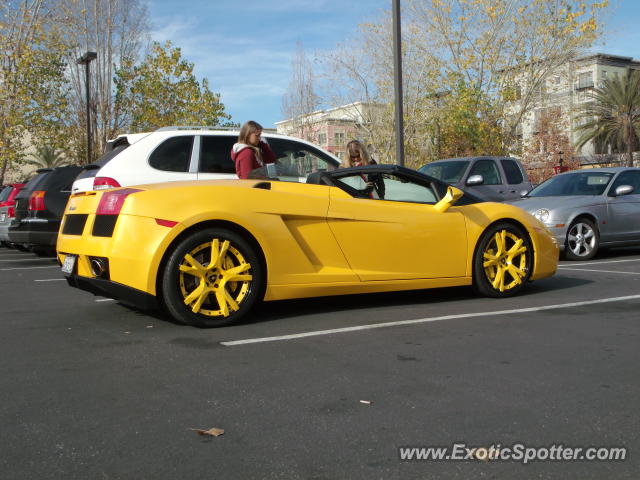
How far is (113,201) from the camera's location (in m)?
5.40

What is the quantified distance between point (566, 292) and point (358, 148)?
2958 millimetres

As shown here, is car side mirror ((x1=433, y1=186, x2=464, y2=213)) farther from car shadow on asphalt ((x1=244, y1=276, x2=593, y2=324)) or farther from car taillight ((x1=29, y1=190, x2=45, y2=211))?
car taillight ((x1=29, y1=190, x2=45, y2=211))

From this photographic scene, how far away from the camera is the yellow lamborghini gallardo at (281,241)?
5.21m

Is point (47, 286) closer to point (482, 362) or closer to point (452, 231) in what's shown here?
point (452, 231)

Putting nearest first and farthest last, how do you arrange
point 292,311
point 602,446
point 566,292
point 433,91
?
point 602,446
point 292,311
point 566,292
point 433,91

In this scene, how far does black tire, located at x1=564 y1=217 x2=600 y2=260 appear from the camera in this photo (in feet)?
34.8

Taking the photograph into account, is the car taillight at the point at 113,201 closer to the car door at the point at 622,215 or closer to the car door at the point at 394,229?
the car door at the point at 394,229

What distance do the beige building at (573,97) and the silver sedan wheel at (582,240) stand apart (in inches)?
741

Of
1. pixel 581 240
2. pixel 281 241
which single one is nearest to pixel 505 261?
pixel 281 241

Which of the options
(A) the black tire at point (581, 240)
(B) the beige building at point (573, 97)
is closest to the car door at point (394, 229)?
(A) the black tire at point (581, 240)

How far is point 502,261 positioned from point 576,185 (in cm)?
564

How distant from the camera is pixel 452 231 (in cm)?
639

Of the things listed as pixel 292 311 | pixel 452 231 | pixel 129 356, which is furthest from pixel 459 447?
pixel 452 231

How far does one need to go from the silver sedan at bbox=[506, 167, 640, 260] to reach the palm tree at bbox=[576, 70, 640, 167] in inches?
1334
